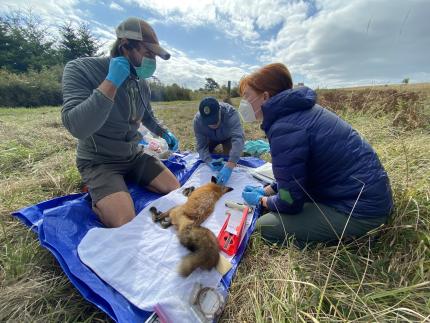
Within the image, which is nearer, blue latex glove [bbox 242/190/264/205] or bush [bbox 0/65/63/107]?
blue latex glove [bbox 242/190/264/205]

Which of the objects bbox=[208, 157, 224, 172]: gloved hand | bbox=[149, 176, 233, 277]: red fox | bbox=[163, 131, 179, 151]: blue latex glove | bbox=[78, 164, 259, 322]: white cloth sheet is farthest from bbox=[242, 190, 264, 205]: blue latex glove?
bbox=[163, 131, 179, 151]: blue latex glove

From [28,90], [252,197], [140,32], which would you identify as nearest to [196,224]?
[252,197]

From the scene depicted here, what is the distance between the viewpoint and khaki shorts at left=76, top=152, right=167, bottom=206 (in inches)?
114

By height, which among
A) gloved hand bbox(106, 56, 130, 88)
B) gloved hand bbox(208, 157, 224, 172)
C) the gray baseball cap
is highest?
the gray baseball cap

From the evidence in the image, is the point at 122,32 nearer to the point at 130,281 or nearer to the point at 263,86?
the point at 263,86

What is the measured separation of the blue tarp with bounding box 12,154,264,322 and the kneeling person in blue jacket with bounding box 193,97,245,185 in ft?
4.10

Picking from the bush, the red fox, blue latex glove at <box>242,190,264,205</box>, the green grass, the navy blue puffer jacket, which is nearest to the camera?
the green grass

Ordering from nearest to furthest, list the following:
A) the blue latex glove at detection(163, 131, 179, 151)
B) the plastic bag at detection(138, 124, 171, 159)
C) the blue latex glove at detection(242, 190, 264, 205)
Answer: the blue latex glove at detection(242, 190, 264, 205) → the blue latex glove at detection(163, 131, 179, 151) → the plastic bag at detection(138, 124, 171, 159)

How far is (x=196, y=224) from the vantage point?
2.61 m

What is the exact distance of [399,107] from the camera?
603 centimetres

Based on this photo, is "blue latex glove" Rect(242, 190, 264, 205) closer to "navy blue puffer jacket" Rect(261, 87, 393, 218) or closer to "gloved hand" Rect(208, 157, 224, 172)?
"navy blue puffer jacket" Rect(261, 87, 393, 218)

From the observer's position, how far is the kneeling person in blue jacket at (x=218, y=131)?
3.96 m

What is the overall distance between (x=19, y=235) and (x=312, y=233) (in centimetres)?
287

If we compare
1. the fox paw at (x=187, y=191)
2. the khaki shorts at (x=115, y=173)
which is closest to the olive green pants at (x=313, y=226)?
the fox paw at (x=187, y=191)
